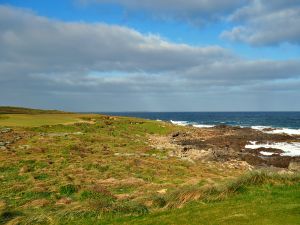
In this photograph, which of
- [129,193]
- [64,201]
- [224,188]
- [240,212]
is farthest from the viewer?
[129,193]

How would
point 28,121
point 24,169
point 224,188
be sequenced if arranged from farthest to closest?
point 28,121, point 24,169, point 224,188

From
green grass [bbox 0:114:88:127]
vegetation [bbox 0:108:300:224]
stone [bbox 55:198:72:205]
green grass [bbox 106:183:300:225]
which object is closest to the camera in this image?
green grass [bbox 106:183:300:225]

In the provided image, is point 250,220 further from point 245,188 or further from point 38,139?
point 38,139

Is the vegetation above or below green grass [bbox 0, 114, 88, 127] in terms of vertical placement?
below

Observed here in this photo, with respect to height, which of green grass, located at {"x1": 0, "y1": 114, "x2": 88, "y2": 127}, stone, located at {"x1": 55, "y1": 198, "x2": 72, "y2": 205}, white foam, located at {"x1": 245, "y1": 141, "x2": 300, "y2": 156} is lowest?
white foam, located at {"x1": 245, "y1": 141, "x2": 300, "y2": 156}

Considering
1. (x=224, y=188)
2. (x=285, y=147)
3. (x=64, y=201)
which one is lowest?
(x=285, y=147)

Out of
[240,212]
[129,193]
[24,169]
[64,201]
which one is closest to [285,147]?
[24,169]

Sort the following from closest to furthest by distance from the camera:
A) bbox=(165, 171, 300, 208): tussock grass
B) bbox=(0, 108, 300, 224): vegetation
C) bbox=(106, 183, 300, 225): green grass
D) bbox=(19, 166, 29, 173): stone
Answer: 1. bbox=(106, 183, 300, 225): green grass
2. bbox=(0, 108, 300, 224): vegetation
3. bbox=(165, 171, 300, 208): tussock grass
4. bbox=(19, 166, 29, 173): stone

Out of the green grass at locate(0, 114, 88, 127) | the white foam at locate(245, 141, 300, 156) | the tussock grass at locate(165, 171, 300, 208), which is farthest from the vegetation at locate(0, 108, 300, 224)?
the green grass at locate(0, 114, 88, 127)

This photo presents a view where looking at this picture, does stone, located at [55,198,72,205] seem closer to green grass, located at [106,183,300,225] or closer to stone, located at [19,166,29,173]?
green grass, located at [106,183,300,225]

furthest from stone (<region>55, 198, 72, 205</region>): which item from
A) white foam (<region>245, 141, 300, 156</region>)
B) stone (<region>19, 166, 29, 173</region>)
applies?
white foam (<region>245, 141, 300, 156</region>)

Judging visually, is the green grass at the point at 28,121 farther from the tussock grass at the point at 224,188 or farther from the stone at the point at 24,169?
the tussock grass at the point at 224,188

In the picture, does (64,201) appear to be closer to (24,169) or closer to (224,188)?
(224,188)

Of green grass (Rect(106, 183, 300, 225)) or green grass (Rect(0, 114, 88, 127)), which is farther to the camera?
green grass (Rect(0, 114, 88, 127))
